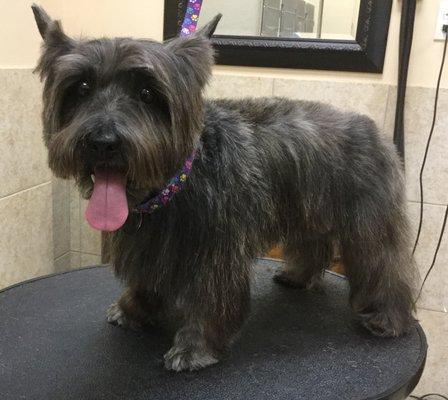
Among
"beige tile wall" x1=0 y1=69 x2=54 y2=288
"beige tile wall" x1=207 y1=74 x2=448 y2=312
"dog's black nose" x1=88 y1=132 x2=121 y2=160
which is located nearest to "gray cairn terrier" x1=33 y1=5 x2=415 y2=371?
"dog's black nose" x1=88 y1=132 x2=121 y2=160

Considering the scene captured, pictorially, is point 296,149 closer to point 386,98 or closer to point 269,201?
point 269,201

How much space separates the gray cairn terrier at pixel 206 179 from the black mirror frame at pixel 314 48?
1.84ft

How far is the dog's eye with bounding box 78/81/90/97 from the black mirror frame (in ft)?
3.08

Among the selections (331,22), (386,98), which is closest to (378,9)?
(331,22)

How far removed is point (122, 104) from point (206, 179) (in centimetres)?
22

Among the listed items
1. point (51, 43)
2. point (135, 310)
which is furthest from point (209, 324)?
point (51, 43)

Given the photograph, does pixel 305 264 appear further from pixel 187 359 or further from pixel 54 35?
pixel 54 35

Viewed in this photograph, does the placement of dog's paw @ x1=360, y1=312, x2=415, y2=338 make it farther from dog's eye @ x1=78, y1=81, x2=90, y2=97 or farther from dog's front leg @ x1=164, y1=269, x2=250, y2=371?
dog's eye @ x1=78, y1=81, x2=90, y2=97

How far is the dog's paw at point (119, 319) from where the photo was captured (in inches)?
46.2

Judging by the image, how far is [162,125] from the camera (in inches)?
35.0

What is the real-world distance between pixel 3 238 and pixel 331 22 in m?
1.25

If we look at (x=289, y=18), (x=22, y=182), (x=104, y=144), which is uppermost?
(x=289, y=18)

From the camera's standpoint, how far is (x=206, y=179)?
0.97 m

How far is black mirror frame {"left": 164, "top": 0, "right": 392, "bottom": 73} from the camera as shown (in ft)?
5.27
